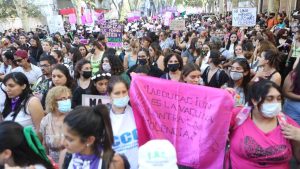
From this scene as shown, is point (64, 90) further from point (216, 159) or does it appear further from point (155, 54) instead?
point (155, 54)

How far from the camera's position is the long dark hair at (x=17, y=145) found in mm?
2514

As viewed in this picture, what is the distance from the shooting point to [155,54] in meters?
8.17

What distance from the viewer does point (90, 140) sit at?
2.60m

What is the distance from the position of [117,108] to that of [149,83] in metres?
0.53

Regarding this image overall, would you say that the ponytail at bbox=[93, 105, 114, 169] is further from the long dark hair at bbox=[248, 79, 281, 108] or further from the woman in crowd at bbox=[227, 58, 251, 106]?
the woman in crowd at bbox=[227, 58, 251, 106]

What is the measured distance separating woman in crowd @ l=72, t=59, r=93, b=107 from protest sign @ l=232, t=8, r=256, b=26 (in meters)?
6.45

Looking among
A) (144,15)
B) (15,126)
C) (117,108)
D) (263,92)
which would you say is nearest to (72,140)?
(15,126)

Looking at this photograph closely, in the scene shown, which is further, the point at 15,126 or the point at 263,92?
the point at 263,92

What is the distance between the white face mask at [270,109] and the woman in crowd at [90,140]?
134 centimetres

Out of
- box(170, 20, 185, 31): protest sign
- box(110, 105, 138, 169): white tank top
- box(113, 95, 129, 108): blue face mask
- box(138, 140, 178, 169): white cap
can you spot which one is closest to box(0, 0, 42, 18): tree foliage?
box(170, 20, 185, 31): protest sign

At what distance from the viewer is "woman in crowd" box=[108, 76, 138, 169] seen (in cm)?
336

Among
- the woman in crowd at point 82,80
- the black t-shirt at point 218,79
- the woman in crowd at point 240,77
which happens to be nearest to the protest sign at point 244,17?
the black t-shirt at point 218,79

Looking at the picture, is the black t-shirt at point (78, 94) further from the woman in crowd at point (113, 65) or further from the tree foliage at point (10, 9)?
the tree foliage at point (10, 9)

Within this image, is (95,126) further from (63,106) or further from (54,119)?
(54,119)
